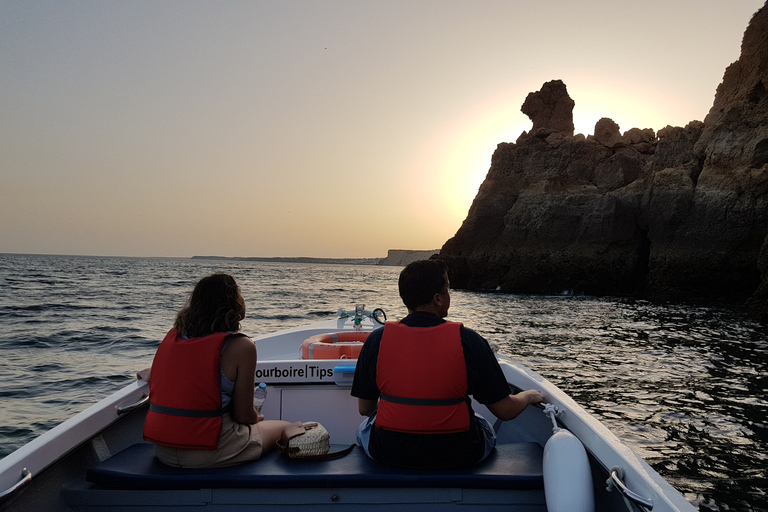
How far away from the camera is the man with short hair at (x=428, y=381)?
8.35 feet

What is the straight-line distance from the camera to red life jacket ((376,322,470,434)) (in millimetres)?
2533

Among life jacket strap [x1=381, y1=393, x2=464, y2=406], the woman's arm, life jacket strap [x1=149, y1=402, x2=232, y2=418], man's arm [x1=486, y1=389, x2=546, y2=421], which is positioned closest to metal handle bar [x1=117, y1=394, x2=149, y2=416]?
life jacket strap [x1=149, y1=402, x2=232, y2=418]

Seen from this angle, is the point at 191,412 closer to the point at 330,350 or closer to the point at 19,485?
the point at 19,485

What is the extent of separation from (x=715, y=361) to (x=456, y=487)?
945cm

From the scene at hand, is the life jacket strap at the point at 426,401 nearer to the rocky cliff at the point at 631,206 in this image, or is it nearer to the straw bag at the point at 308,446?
the straw bag at the point at 308,446

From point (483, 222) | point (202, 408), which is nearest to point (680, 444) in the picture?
point (202, 408)

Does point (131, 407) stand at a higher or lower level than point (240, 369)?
lower

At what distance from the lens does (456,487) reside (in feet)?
8.48

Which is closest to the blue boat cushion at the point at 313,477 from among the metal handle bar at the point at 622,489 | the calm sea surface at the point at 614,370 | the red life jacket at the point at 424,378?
the red life jacket at the point at 424,378

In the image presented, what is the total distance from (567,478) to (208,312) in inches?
72.9

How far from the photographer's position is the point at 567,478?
2.38 m

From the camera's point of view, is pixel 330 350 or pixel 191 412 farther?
pixel 330 350

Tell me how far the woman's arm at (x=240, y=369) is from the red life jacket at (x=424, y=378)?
637mm

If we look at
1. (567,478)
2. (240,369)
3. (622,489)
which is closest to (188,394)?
(240,369)
